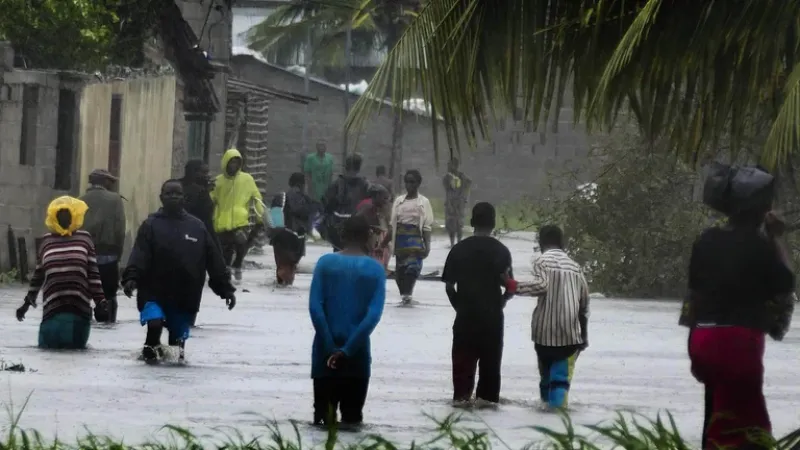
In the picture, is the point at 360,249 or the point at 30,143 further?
the point at 30,143

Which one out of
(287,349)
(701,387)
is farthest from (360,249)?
(287,349)

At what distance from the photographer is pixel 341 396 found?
11.9 metres

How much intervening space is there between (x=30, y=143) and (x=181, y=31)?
528cm

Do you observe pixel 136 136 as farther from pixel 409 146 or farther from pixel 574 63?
pixel 409 146

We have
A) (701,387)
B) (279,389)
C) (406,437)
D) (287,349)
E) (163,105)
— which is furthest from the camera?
(163,105)

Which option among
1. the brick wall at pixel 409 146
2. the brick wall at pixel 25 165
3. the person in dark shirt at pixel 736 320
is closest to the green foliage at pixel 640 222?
the brick wall at pixel 25 165

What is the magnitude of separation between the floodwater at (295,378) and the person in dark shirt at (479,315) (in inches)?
9.7

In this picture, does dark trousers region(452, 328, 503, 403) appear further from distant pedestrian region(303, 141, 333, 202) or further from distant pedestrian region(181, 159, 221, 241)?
distant pedestrian region(303, 141, 333, 202)

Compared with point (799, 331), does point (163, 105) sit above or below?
above

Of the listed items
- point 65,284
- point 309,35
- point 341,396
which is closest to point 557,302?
point 341,396

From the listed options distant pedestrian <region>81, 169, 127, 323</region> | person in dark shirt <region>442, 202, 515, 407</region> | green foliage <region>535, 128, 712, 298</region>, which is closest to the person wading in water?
distant pedestrian <region>81, 169, 127, 323</region>

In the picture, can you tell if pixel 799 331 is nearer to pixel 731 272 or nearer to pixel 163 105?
pixel 163 105

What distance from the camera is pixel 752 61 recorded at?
375 inches

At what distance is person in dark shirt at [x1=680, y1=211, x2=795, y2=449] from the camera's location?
9.41 metres
